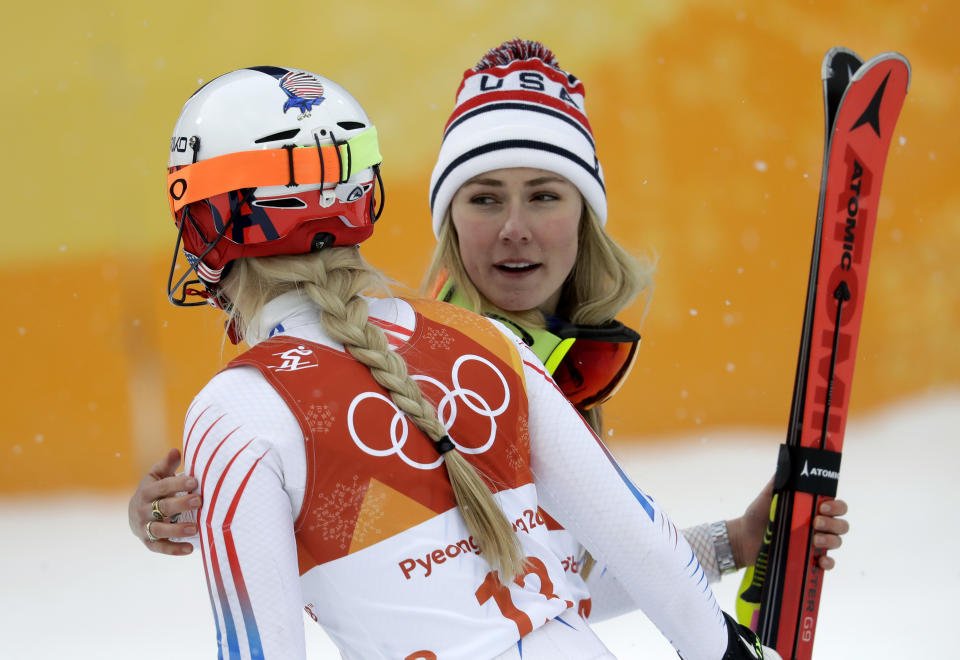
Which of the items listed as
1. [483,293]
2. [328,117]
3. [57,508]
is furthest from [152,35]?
[328,117]

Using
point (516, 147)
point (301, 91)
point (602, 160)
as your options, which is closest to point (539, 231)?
point (516, 147)

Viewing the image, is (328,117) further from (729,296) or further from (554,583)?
(729,296)

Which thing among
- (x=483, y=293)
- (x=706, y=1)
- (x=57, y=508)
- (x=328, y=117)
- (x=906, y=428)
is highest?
(x=706, y=1)

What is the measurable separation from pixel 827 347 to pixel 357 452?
1.51 m

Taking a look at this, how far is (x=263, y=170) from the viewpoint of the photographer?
3.79ft

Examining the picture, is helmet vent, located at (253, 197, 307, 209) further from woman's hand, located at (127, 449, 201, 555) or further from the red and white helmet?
woman's hand, located at (127, 449, 201, 555)

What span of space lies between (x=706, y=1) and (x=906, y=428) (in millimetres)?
2665

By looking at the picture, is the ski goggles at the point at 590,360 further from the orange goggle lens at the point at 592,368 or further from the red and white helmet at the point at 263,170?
the red and white helmet at the point at 263,170

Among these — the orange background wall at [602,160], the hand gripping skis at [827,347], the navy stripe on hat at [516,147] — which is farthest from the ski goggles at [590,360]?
the orange background wall at [602,160]

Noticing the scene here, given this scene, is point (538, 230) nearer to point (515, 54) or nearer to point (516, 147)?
point (516, 147)

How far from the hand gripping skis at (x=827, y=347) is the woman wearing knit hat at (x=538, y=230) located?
187 millimetres

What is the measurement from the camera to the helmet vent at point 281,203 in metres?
1.15

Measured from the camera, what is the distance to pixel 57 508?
16.2 feet

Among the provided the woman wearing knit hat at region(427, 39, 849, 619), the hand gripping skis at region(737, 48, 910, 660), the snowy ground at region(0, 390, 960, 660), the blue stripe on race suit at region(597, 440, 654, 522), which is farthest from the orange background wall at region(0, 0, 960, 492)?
the blue stripe on race suit at region(597, 440, 654, 522)
